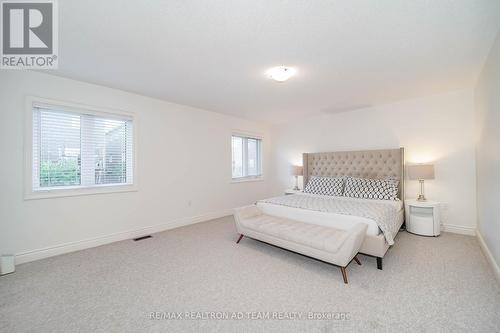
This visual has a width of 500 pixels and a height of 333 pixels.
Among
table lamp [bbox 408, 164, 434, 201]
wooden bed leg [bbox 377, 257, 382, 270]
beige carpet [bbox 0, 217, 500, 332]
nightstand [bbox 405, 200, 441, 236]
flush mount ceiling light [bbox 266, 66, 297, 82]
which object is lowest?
beige carpet [bbox 0, 217, 500, 332]

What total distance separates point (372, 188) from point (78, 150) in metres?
4.83

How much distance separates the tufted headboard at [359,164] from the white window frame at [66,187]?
12.2 feet

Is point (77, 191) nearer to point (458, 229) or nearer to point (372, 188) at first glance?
point (372, 188)

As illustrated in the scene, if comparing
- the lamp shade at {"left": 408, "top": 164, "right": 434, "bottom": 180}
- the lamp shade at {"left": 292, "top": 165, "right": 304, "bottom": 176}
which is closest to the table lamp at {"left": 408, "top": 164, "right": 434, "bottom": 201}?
the lamp shade at {"left": 408, "top": 164, "right": 434, "bottom": 180}

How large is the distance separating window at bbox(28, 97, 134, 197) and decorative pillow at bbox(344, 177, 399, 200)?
397 cm

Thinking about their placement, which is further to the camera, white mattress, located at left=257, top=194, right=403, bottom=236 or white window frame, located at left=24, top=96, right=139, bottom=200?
white window frame, located at left=24, top=96, right=139, bottom=200

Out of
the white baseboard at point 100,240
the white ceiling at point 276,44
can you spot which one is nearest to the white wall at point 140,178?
the white baseboard at point 100,240

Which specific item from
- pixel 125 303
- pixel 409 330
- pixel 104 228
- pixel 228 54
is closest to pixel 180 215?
pixel 104 228

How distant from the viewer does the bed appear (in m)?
2.49

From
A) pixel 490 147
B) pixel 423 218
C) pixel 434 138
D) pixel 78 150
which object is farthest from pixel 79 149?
pixel 434 138

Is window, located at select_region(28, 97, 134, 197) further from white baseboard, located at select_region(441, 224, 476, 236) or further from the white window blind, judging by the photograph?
white baseboard, located at select_region(441, 224, 476, 236)

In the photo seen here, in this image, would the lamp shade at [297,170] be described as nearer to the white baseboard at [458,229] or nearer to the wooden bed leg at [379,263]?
the white baseboard at [458,229]

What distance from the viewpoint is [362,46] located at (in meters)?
2.15

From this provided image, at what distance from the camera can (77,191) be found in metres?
3.02
